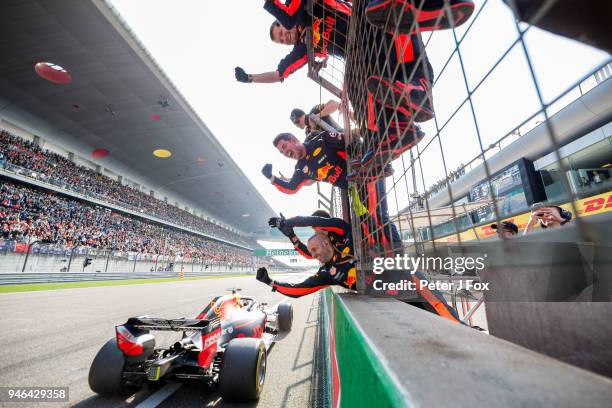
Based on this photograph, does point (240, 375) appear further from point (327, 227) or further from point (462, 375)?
point (462, 375)

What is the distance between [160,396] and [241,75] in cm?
273

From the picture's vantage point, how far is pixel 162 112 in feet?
50.0

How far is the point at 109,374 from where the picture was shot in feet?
6.12

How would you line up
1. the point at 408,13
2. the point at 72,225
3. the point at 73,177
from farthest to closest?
the point at 73,177 < the point at 72,225 < the point at 408,13

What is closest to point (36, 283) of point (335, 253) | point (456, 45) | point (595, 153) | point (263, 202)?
point (335, 253)

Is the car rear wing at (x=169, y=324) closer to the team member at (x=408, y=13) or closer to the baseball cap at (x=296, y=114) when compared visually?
the team member at (x=408, y=13)

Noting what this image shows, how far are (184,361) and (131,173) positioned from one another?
958 inches

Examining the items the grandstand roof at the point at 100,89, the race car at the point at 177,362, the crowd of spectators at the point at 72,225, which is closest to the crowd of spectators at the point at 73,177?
the crowd of spectators at the point at 72,225

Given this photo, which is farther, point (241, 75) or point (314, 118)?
point (314, 118)

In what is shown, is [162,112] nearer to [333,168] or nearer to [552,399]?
[333,168]

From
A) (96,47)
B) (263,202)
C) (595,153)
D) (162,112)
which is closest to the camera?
(595,153)

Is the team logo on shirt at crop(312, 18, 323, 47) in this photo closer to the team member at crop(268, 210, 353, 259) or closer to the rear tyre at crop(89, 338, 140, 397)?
the team member at crop(268, 210, 353, 259)

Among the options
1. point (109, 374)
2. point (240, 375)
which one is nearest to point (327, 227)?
point (240, 375)

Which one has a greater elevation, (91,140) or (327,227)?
(91,140)
